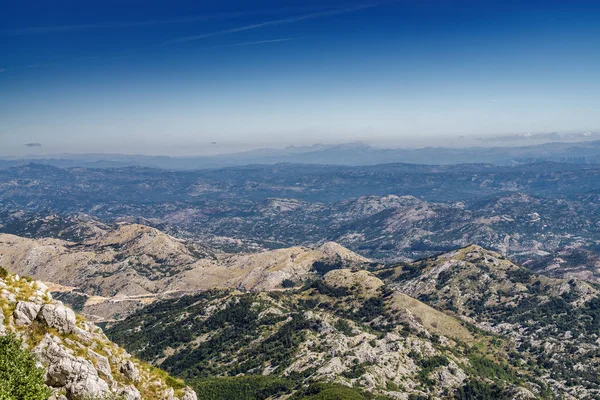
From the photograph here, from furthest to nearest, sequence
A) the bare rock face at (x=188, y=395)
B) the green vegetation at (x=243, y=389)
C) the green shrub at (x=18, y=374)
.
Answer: the green vegetation at (x=243, y=389)
the bare rock face at (x=188, y=395)
the green shrub at (x=18, y=374)

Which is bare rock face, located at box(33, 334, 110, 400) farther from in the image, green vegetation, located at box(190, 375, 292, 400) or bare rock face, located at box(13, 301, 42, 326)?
green vegetation, located at box(190, 375, 292, 400)

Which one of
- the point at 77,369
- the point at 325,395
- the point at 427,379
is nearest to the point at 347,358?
Result: the point at 427,379

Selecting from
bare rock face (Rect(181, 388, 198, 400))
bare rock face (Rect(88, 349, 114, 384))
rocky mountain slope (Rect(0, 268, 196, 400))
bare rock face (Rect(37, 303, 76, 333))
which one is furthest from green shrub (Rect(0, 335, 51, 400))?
bare rock face (Rect(181, 388, 198, 400))

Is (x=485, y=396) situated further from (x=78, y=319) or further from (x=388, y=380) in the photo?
(x=78, y=319)

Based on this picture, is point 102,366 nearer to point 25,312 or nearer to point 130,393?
point 130,393

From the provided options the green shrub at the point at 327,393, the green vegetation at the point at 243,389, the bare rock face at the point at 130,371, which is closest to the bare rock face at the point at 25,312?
the bare rock face at the point at 130,371

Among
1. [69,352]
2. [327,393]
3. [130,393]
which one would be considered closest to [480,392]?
[327,393]

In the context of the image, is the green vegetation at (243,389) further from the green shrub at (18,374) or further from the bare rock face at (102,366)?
the green shrub at (18,374)

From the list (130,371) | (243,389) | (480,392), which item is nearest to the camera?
(130,371)
